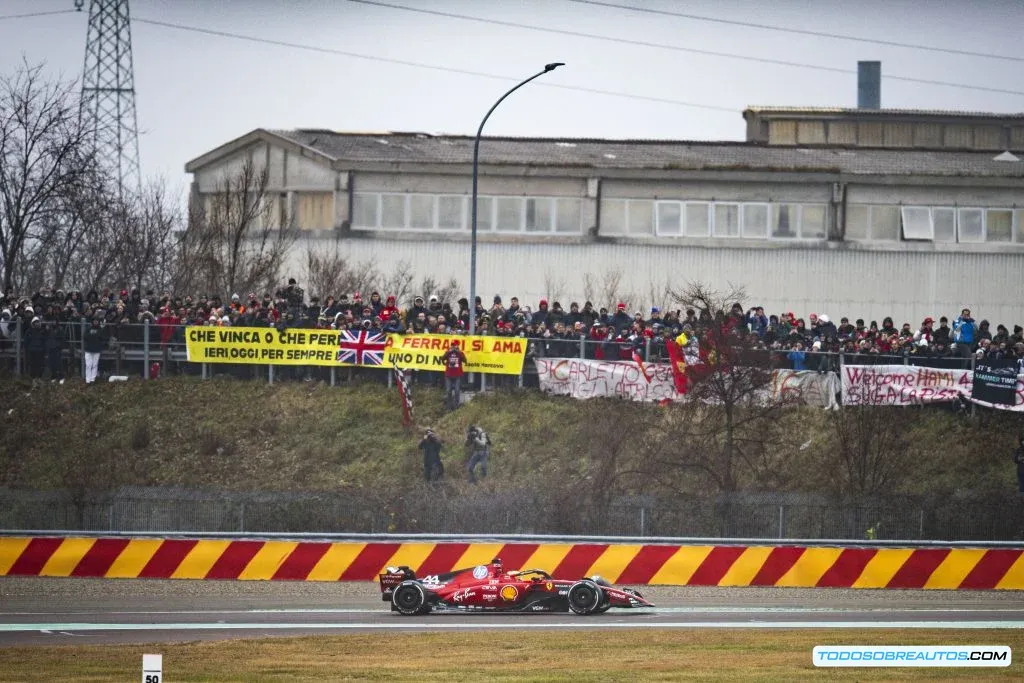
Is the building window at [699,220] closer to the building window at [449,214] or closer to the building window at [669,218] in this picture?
→ the building window at [669,218]

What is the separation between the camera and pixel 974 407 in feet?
123

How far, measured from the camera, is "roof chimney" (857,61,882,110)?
84125 mm

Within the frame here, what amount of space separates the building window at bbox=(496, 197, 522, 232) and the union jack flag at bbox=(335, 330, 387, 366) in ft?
46.4

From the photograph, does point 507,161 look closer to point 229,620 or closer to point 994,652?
A: point 229,620

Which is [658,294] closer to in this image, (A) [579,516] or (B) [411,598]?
(A) [579,516]

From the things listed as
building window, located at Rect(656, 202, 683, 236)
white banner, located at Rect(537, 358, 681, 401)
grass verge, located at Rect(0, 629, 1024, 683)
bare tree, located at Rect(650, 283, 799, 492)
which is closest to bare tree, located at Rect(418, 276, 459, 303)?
building window, located at Rect(656, 202, 683, 236)

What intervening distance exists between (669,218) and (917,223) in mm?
8120

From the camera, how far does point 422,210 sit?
5325cm

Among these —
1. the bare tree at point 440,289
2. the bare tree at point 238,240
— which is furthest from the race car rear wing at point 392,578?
the bare tree at point 238,240

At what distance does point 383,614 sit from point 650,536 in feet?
19.0

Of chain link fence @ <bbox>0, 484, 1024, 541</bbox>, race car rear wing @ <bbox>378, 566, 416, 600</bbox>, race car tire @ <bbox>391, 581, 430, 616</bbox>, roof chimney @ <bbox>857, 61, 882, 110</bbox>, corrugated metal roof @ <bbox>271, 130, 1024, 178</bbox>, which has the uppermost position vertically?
roof chimney @ <bbox>857, 61, 882, 110</bbox>

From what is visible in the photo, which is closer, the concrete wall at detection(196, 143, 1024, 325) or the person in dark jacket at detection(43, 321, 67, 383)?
the person in dark jacket at detection(43, 321, 67, 383)

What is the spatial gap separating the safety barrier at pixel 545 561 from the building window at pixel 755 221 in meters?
25.2

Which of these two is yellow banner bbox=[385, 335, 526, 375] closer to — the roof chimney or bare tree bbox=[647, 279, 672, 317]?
bare tree bbox=[647, 279, 672, 317]
